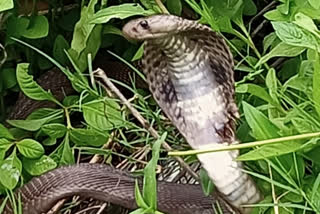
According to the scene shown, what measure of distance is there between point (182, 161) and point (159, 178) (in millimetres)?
399

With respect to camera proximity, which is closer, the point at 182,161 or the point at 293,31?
the point at 293,31

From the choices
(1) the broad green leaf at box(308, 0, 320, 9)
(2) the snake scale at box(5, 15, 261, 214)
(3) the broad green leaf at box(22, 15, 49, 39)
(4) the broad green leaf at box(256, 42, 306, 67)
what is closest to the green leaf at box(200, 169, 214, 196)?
(2) the snake scale at box(5, 15, 261, 214)

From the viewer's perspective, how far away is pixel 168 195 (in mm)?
2043

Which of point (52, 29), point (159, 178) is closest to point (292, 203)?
point (159, 178)

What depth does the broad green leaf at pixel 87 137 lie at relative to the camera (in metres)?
2.10

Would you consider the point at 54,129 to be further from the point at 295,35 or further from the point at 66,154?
the point at 295,35

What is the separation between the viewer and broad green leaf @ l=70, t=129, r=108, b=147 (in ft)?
6.89

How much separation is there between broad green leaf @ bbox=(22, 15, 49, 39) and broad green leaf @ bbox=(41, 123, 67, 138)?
278 millimetres

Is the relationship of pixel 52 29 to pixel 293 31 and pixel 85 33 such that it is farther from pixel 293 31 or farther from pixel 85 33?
pixel 293 31

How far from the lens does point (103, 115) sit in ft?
6.70

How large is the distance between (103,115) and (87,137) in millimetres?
96

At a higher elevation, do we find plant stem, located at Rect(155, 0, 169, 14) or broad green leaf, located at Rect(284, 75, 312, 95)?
plant stem, located at Rect(155, 0, 169, 14)

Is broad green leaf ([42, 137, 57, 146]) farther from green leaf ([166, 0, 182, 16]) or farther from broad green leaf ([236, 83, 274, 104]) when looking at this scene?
broad green leaf ([236, 83, 274, 104])

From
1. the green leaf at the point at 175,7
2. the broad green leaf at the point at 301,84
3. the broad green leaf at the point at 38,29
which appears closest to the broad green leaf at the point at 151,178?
the broad green leaf at the point at 301,84
